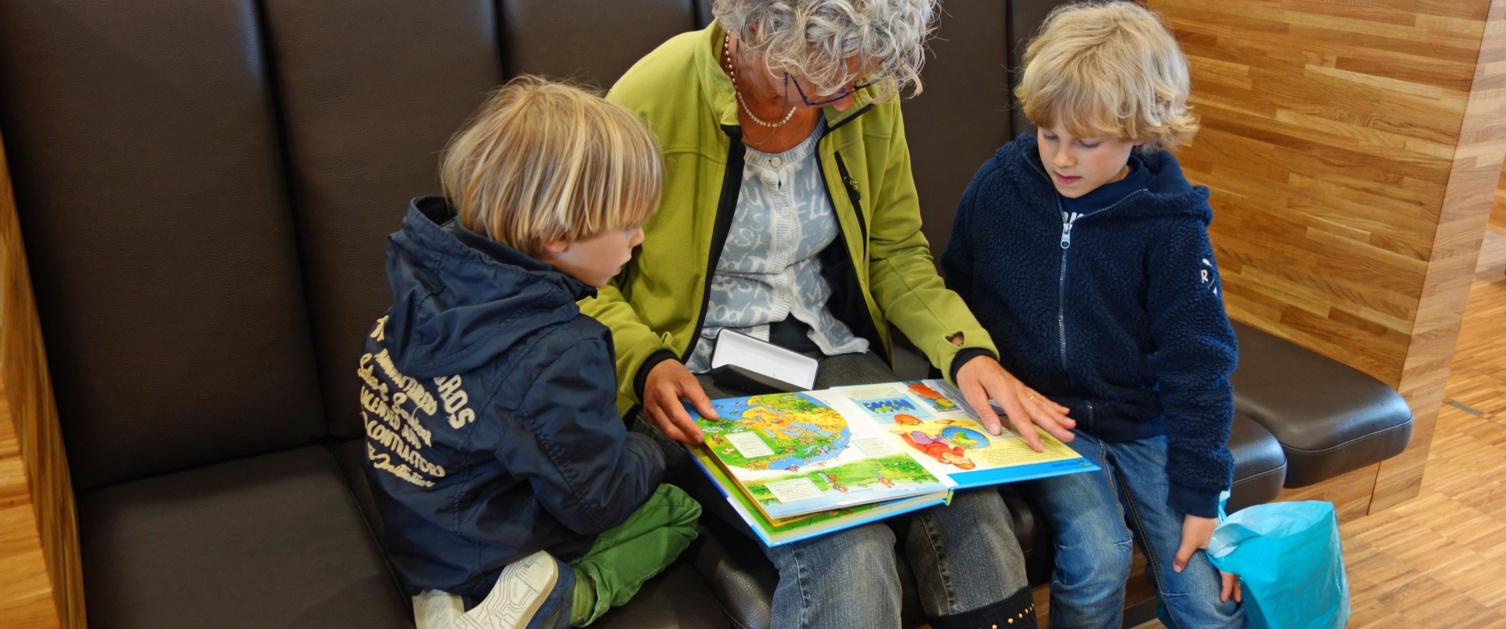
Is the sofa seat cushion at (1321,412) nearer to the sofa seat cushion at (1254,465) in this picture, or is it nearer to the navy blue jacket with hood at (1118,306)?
the sofa seat cushion at (1254,465)

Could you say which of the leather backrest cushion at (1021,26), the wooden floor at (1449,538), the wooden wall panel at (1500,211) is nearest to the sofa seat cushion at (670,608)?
the wooden floor at (1449,538)

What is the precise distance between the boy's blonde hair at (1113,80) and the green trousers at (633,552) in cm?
73

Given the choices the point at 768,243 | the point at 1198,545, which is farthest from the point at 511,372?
the point at 1198,545

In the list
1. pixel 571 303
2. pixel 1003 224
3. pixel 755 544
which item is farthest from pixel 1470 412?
pixel 571 303

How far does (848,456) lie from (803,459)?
0.21 ft

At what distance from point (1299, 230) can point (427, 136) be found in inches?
68.0

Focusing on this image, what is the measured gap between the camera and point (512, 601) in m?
1.26

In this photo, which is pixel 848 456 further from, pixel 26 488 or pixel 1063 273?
pixel 26 488

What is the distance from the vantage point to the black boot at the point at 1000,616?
1446 mm

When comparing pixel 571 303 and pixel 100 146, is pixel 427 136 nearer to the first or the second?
pixel 100 146

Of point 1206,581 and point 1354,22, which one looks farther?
point 1354,22

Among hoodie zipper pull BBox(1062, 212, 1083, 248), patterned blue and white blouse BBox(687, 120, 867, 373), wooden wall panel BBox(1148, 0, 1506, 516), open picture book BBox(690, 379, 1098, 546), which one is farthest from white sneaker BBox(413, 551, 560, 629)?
A: wooden wall panel BBox(1148, 0, 1506, 516)

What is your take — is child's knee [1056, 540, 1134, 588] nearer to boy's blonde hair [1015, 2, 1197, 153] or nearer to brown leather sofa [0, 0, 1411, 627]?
brown leather sofa [0, 0, 1411, 627]

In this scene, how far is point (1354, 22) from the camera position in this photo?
210 cm
